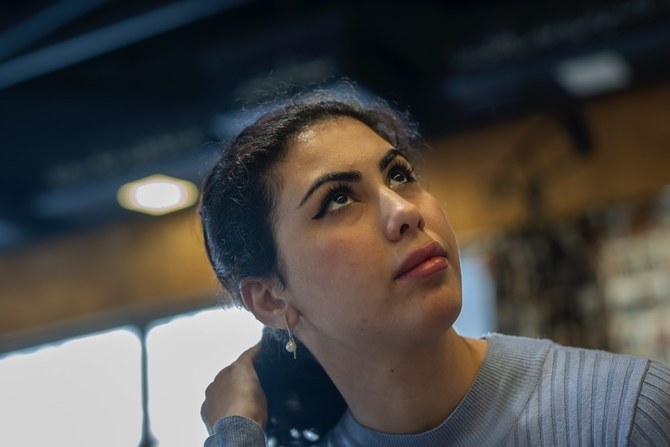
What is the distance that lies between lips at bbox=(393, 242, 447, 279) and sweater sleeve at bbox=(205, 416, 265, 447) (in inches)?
12.7

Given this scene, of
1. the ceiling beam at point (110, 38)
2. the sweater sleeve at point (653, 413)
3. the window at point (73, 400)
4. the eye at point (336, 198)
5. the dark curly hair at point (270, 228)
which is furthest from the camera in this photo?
the ceiling beam at point (110, 38)

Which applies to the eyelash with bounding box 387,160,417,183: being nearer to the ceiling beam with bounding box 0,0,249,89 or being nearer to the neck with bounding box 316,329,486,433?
the neck with bounding box 316,329,486,433

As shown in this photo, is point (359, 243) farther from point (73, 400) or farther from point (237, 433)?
point (73, 400)

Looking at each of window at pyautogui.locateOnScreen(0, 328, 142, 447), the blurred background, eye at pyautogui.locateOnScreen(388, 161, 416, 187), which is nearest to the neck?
eye at pyautogui.locateOnScreen(388, 161, 416, 187)

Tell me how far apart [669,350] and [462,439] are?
6.23ft

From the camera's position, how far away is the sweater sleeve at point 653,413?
1.08m

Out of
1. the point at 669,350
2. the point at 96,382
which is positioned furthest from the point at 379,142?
the point at 669,350

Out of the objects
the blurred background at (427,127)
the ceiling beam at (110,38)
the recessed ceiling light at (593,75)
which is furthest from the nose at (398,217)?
the recessed ceiling light at (593,75)

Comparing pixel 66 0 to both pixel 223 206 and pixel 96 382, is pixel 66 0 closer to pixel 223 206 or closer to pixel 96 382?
pixel 96 382

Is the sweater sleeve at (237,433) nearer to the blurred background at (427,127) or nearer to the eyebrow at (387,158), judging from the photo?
the eyebrow at (387,158)

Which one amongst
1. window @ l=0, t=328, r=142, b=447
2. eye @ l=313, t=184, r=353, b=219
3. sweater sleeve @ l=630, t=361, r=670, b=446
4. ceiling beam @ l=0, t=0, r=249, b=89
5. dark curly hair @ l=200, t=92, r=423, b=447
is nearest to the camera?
sweater sleeve @ l=630, t=361, r=670, b=446

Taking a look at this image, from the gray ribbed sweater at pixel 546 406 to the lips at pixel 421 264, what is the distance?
0.22 meters

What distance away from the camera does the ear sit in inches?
50.9

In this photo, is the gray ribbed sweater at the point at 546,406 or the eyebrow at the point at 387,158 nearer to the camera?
the gray ribbed sweater at the point at 546,406
